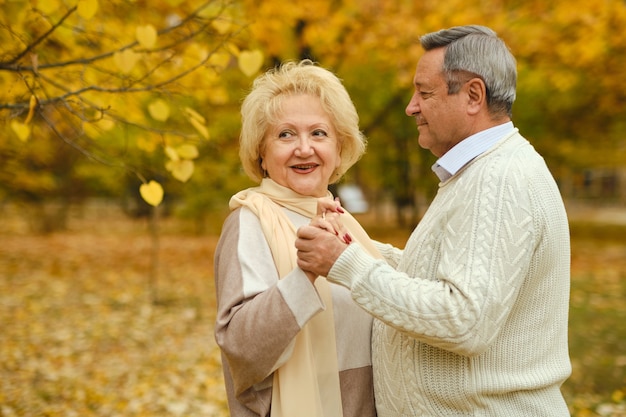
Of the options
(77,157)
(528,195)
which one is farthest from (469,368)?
(77,157)

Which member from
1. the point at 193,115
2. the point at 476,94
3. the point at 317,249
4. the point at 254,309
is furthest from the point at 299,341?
the point at 193,115

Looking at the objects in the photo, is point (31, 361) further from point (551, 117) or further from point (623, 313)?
point (551, 117)

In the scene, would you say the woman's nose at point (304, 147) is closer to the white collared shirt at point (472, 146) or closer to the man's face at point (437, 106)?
the man's face at point (437, 106)

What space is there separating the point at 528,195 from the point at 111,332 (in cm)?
713

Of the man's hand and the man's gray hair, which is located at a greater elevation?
the man's gray hair

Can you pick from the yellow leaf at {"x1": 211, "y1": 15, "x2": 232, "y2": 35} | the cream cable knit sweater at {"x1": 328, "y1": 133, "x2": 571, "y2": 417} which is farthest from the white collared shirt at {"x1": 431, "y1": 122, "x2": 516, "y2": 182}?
the yellow leaf at {"x1": 211, "y1": 15, "x2": 232, "y2": 35}

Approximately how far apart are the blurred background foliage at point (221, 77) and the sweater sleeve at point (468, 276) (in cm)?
146

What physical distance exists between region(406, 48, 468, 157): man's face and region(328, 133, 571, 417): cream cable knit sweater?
0.13 meters

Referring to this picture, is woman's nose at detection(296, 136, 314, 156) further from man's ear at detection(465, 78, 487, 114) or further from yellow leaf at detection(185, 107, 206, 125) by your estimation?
yellow leaf at detection(185, 107, 206, 125)

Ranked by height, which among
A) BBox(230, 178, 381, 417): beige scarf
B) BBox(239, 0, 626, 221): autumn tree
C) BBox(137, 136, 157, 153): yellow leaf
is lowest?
BBox(230, 178, 381, 417): beige scarf

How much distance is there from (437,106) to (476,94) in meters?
0.13

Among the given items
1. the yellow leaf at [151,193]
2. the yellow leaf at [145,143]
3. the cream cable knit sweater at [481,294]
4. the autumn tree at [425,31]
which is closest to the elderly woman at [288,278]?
the cream cable knit sweater at [481,294]

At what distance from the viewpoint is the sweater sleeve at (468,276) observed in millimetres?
1633

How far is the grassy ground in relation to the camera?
547cm
